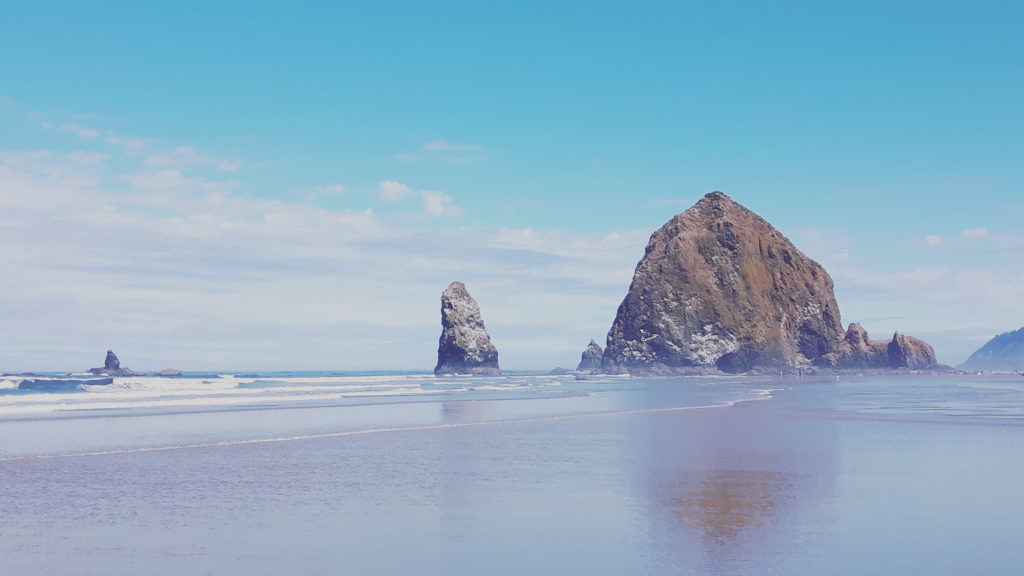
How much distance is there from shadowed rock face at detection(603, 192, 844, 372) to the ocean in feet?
366

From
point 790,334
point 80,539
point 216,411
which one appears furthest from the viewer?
point 790,334

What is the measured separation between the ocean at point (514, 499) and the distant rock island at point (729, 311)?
11172 cm

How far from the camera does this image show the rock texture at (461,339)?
12531cm

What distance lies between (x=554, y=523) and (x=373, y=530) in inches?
91.1

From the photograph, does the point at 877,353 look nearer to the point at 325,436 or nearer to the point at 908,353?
the point at 908,353

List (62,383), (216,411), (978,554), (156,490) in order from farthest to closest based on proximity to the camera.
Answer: (62,383) < (216,411) < (156,490) < (978,554)

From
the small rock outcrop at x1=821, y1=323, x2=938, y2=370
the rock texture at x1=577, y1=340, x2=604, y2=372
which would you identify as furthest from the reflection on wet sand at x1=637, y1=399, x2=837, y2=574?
the rock texture at x1=577, y1=340, x2=604, y2=372

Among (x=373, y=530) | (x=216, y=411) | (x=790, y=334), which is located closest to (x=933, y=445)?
(x=373, y=530)

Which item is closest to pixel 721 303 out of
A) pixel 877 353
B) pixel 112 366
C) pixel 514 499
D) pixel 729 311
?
pixel 729 311

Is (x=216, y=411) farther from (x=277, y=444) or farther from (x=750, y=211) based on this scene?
(x=750, y=211)

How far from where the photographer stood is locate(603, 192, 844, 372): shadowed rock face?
135 m

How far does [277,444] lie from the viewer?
2058 centimetres

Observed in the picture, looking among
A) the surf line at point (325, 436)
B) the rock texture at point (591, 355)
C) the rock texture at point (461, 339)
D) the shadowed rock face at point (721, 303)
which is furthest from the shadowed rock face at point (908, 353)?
the surf line at point (325, 436)

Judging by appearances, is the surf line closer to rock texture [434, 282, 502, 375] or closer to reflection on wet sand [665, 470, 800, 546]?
reflection on wet sand [665, 470, 800, 546]
